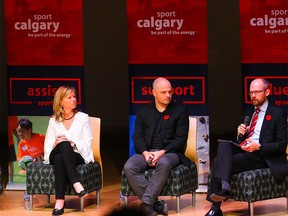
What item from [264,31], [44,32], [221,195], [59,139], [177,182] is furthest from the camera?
[44,32]

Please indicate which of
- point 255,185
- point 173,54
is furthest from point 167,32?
point 255,185

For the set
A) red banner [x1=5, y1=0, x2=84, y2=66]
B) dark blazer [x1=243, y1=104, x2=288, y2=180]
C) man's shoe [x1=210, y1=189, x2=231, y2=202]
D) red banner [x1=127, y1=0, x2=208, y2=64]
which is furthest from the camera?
red banner [x1=5, y1=0, x2=84, y2=66]

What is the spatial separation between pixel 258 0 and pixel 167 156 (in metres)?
1.78

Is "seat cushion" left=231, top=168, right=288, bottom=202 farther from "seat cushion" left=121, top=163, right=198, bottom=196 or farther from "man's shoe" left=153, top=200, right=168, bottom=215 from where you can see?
"man's shoe" left=153, top=200, right=168, bottom=215

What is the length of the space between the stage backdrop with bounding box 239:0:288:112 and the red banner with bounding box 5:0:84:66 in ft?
5.49

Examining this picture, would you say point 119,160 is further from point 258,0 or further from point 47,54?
point 258,0

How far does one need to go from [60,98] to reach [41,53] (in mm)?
1040

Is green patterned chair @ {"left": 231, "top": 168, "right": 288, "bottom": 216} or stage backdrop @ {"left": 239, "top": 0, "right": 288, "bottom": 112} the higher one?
stage backdrop @ {"left": 239, "top": 0, "right": 288, "bottom": 112}

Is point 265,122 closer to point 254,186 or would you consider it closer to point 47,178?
point 254,186

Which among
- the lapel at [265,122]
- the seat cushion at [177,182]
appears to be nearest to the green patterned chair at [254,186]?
the lapel at [265,122]

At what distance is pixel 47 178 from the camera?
6.21 metres

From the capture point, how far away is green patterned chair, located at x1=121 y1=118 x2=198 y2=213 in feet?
19.7

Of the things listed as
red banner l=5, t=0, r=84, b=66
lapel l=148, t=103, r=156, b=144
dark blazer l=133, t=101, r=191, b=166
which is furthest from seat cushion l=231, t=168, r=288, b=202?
red banner l=5, t=0, r=84, b=66

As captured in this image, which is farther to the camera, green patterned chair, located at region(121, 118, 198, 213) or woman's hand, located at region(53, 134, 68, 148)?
woman's hand, located at region(53, 134, 68, 148)
